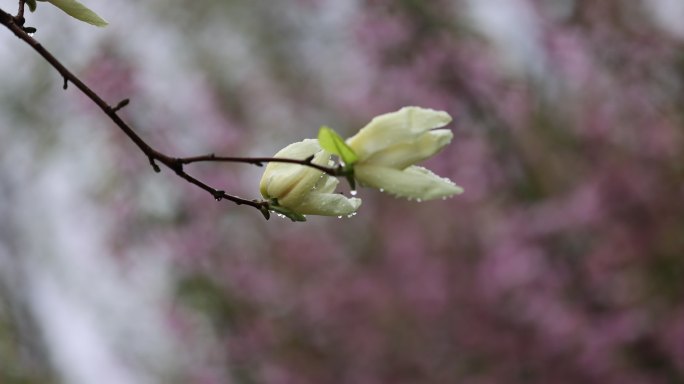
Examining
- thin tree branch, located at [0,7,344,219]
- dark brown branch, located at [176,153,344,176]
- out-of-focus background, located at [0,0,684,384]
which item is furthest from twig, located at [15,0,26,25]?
out-of-focus background, located at [0,0,684,384]

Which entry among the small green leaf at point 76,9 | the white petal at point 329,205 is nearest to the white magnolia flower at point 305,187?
the white petal at point 329,205

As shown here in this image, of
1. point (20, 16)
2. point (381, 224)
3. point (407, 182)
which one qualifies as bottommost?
point (407, 182)

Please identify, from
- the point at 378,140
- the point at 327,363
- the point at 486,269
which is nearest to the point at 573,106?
the point at 486,269

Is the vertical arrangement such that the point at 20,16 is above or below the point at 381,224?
below

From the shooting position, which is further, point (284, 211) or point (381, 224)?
point (381, 224)

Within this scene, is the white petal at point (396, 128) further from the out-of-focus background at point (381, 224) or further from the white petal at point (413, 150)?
the out-of-focus background at point (381, 224)

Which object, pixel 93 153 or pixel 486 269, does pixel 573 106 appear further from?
pixel 93 153

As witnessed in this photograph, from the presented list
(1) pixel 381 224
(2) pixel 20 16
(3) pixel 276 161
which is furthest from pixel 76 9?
(1) pixel 381 224

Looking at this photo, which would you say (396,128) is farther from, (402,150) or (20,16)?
(20,16)
